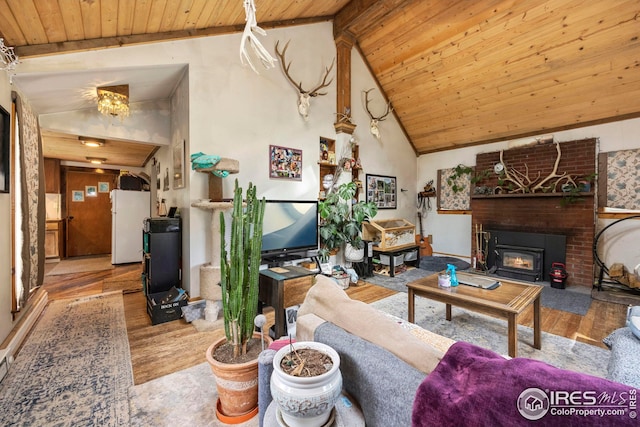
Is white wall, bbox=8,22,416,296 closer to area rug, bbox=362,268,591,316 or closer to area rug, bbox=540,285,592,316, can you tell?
area rug, bbox=362,268,591,316

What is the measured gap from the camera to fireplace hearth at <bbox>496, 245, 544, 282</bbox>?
160 inches

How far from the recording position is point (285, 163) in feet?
11.7

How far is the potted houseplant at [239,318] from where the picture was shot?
1.40m

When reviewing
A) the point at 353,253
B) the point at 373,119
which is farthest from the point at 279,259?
the point at 373,119

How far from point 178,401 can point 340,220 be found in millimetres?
2811

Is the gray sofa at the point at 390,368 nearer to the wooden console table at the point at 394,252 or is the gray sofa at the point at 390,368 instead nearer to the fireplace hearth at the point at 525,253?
the wooden console table at the point at 394,252

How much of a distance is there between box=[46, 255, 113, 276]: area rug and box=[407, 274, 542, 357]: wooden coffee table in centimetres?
533

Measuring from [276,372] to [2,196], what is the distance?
263 cm

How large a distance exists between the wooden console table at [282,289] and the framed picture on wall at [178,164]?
160cm

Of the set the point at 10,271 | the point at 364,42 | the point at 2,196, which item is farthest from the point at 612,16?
the point at 10,271

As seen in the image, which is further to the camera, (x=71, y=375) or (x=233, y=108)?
(x=233, y=108)

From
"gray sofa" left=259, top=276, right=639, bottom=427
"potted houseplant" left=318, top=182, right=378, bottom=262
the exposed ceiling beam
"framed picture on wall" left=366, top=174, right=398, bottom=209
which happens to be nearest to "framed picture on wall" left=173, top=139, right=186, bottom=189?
the exposed ceiling beam

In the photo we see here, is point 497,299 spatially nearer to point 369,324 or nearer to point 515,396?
point 369,324

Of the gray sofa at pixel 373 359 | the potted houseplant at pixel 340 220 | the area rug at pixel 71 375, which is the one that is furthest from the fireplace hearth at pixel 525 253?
the area rug at pixel 71 375
